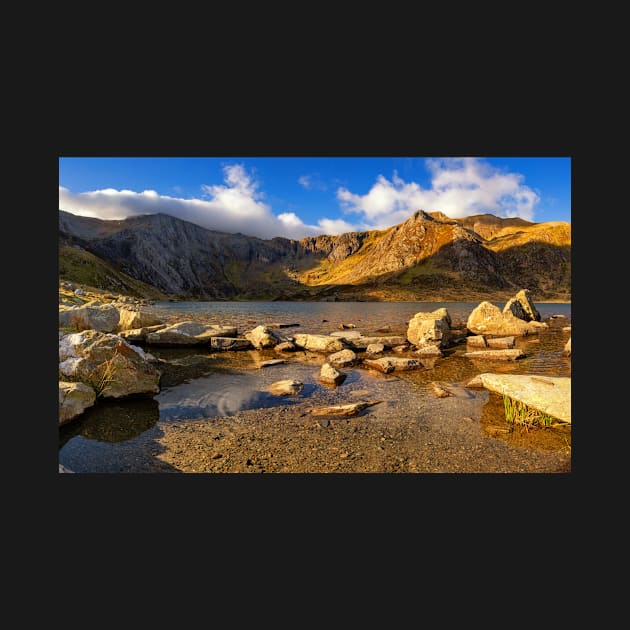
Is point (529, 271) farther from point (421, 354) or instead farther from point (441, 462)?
point (441, 462)

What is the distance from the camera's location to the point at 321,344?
21.0 m

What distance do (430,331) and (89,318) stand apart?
2162 centimetres

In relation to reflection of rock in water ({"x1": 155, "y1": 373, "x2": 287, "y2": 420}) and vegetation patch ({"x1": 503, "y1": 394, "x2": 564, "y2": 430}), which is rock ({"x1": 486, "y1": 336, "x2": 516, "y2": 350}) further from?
reflection of rock in water ({"x1": 155, "y1": 373, "x2": 287, "y2": 420})

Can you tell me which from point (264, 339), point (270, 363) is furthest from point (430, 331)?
point (270, 363)

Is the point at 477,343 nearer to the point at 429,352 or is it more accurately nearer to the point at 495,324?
the point at 429,352

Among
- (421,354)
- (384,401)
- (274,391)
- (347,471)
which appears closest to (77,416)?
(274,391)

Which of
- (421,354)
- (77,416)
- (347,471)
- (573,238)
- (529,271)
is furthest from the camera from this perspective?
(529,271)

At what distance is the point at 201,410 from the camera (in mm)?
9875

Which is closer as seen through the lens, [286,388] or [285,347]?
[286,388]

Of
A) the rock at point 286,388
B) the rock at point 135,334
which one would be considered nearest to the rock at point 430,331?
the rock at point 286,388

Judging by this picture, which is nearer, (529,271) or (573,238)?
(573,238)

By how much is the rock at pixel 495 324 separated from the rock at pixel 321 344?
14646 mm

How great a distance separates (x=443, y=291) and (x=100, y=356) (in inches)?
6507

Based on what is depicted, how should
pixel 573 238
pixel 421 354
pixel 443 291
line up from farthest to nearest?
pixel 443 291 < pixel 421 354 < pixel 573 238
